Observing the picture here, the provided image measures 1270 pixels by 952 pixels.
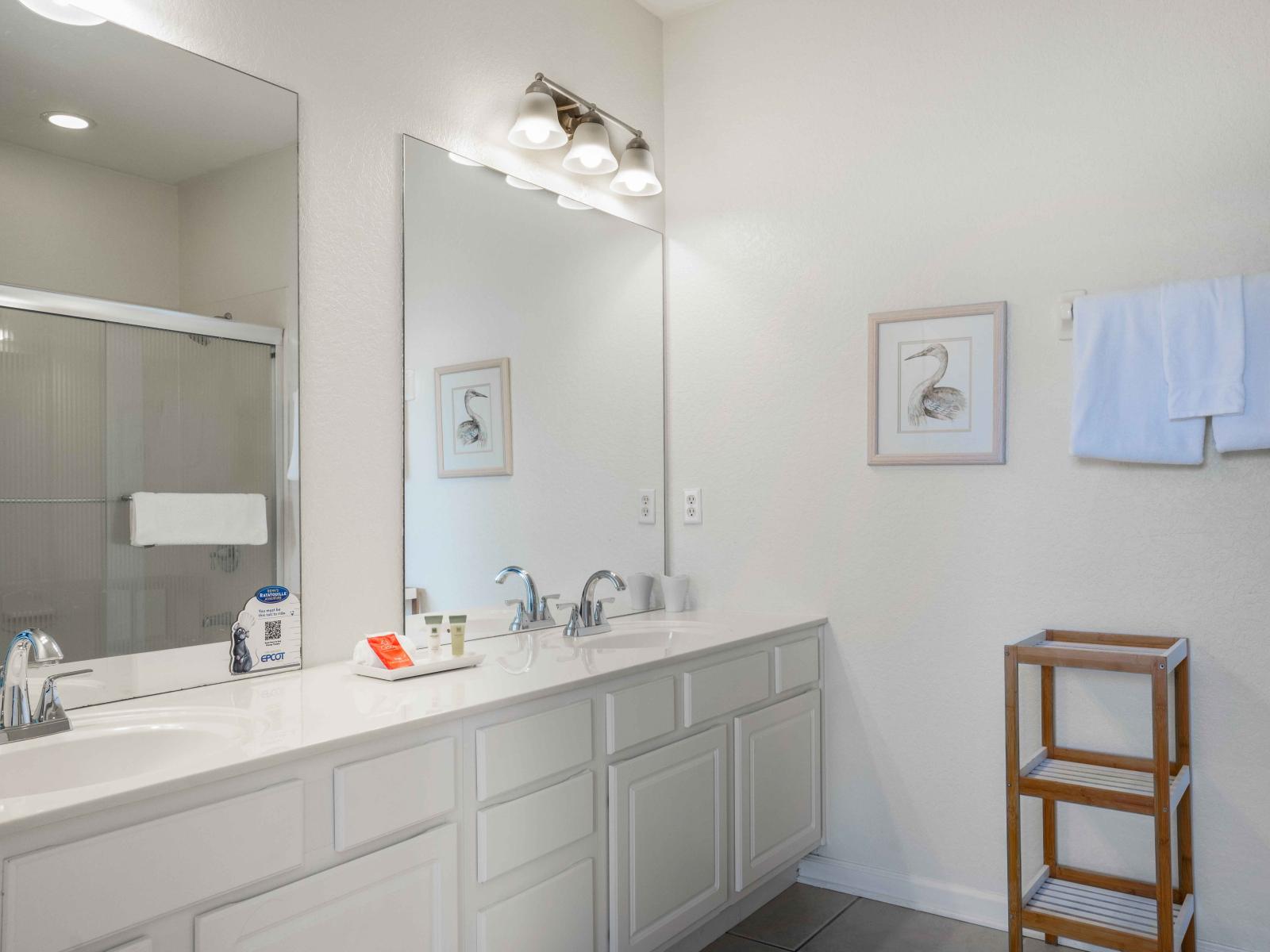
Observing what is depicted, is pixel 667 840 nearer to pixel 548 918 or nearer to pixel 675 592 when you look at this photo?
pixel 548 918

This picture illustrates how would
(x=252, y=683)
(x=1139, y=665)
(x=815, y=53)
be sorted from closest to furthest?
(x=252, y=683)
(x=1139, y=665)
(x=815, y=53)

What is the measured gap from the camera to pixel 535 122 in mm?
2527

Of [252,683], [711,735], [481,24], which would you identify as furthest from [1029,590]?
[481,24]

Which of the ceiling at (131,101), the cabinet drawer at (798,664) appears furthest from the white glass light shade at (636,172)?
the cabinet drawer at (798,664)

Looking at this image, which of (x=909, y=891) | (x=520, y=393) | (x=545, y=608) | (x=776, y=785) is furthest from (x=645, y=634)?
(x=909, y=891)

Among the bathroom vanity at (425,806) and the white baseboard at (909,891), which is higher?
the bathroom vanity at (425,806)

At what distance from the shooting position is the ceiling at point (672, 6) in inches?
121

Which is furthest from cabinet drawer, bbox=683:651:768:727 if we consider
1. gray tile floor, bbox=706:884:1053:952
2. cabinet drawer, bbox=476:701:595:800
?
gray tile floor, bbox=706:884:1053:952

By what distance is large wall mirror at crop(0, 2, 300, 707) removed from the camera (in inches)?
62.8

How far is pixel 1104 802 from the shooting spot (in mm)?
2084

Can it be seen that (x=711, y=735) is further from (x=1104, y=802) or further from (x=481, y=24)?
(x=481, y=24)

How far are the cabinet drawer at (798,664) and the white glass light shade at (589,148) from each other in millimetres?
1498

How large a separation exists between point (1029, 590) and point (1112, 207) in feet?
3.36

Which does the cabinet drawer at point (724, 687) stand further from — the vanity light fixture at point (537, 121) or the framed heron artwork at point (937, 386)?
the vanity light fixture at point (537, 121)
